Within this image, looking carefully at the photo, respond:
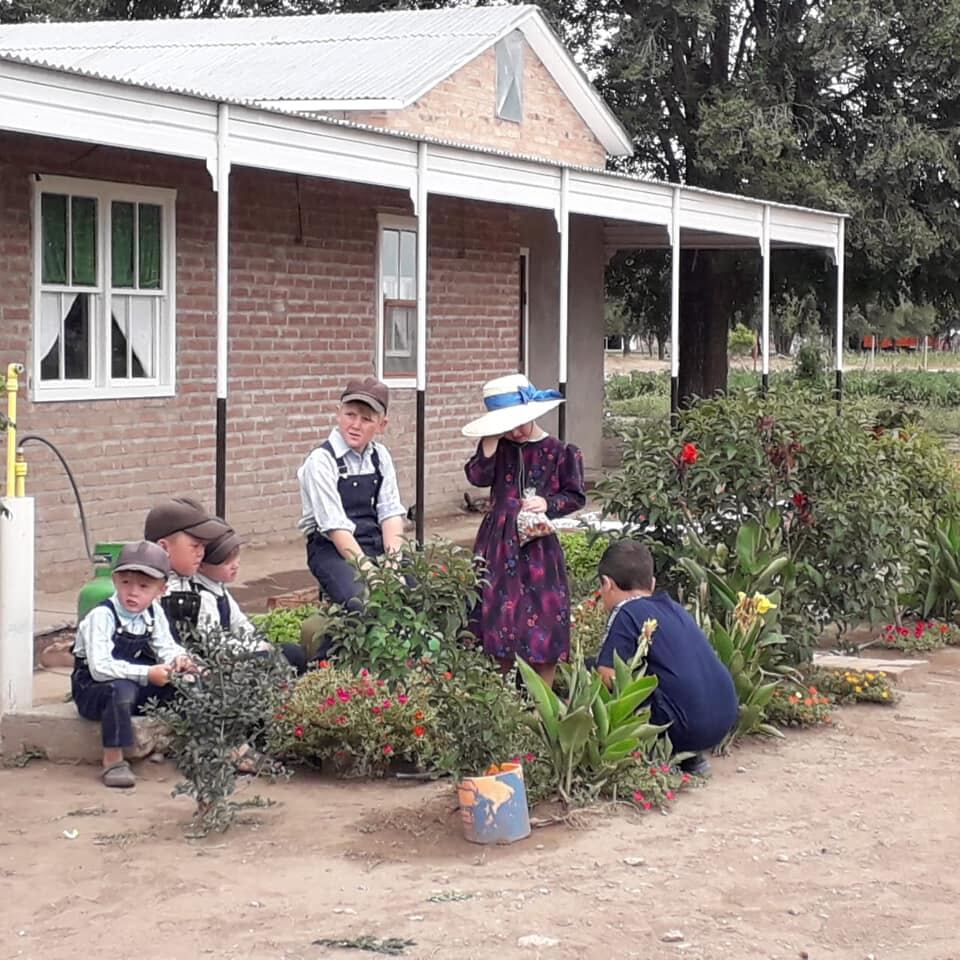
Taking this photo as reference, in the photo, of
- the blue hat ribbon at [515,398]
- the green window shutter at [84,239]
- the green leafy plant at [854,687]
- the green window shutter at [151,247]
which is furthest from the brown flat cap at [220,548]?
the green window shutter at [151,247]

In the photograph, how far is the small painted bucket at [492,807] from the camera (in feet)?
19.1

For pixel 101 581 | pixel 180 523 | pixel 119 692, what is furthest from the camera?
pixel 101 581

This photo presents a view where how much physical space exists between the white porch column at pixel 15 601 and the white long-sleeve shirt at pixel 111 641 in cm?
60

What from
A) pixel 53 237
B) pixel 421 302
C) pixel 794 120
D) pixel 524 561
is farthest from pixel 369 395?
pixel 794 120

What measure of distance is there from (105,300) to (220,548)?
5747 millimetres

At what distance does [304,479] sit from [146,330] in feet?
18.2

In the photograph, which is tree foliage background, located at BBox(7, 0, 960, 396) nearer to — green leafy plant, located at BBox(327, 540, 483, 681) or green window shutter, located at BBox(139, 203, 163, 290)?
green window shutter, located at BBox(139, 203, 163, 290)

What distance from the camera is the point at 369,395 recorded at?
24.3 feet

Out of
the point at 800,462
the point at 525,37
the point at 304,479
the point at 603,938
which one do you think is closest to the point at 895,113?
the point at 525,37

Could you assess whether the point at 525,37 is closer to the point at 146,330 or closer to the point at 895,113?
the point at 146,330

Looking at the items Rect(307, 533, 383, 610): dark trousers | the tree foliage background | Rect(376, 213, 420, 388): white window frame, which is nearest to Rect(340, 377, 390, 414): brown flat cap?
Rect(307, 533, 383, 610): dark trousers

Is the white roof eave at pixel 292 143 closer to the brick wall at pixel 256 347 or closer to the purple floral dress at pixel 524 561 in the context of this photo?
the brick wall at pixel 256 347

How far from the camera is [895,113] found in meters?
25.0

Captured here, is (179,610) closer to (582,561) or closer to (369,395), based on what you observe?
(369,395)
